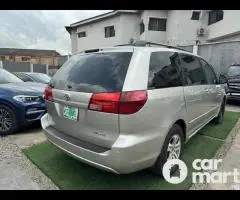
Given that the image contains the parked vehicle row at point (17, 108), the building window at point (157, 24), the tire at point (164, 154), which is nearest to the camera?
the tire at point (164, 154)

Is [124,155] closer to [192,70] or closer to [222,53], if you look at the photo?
[192,70]

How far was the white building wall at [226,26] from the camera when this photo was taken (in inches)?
606

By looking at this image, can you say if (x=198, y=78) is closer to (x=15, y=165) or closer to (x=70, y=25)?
(x=15, y=165)

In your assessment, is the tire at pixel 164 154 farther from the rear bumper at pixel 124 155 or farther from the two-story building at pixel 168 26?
the two-story building at pixel 168 26

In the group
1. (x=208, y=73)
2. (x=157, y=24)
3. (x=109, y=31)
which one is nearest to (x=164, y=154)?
(x=208, y=73)

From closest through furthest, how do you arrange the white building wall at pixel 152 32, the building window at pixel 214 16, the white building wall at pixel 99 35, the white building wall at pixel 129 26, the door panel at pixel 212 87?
1. the door panel at pixel 212 87
2. the building window at pixel 214 16
3. the white building wall at pixel 152 32
4. the white building wall at pixel 129 26
5. the white building wall at pixel 99 35

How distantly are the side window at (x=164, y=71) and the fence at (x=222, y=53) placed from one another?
9.33m

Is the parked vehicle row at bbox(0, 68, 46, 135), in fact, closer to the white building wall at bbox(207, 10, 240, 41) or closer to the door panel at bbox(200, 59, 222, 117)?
the door panel at bbox(200, 59, 222, 117)

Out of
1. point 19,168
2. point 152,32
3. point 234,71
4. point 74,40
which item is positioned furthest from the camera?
point 74,40

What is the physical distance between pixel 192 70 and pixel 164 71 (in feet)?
3.49

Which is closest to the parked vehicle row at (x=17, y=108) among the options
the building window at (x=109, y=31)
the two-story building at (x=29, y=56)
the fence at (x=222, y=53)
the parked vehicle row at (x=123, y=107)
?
the parked vehicle row at (x=123, y=107)

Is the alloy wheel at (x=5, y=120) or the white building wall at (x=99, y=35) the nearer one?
the alloy wheel at (x=5, y=120)

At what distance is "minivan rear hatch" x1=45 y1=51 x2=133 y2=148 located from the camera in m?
2.34

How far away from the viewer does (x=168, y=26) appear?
20094 millimetres
